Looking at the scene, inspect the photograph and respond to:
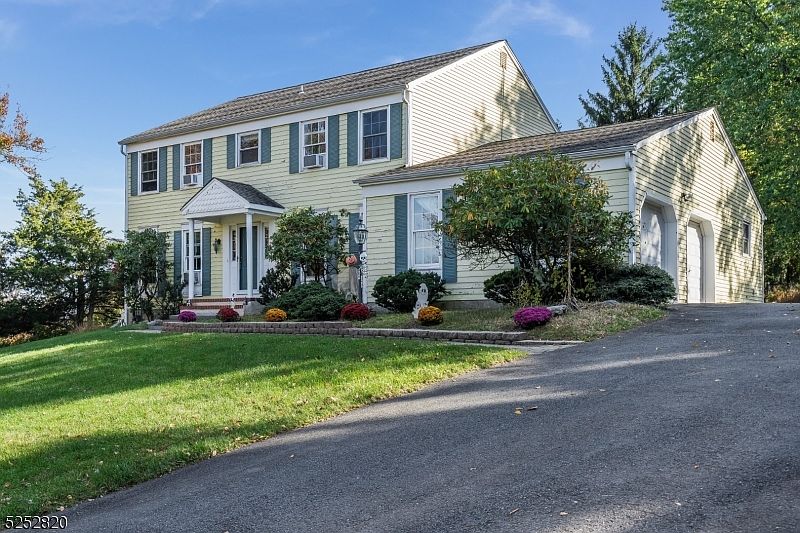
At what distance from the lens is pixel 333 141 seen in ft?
65.2

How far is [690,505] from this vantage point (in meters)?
4.18

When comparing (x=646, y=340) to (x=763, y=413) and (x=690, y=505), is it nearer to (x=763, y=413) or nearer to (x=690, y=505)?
(x=763, y=413)

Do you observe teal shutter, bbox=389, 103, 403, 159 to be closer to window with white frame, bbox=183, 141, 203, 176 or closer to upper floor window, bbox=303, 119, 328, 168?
upper floor window, bbox=303, 119, 328, 168

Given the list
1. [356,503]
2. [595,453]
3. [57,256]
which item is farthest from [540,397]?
[57,256]

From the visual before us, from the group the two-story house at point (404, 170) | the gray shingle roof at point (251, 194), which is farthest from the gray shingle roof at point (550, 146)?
the gray shingle roof at point (251, 194)

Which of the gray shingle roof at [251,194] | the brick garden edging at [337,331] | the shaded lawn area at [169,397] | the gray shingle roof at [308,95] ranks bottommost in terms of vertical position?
the shaded lawn area at [169,397]

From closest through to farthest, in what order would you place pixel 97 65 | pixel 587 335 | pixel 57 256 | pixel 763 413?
pixel 763 413 → pixel 587 335 → pixel 97 65 → pixel 57 256

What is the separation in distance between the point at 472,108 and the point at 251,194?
22.1 ft

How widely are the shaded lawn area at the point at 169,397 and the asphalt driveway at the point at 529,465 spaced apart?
378 mm

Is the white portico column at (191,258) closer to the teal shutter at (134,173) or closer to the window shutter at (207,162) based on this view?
the window shutter at (207,162)

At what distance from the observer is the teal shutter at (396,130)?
18750 mm

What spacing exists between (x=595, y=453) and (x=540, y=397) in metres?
2.03

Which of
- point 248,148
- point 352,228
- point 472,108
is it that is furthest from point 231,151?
point 472,108

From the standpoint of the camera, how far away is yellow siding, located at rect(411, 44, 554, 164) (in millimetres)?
19297
